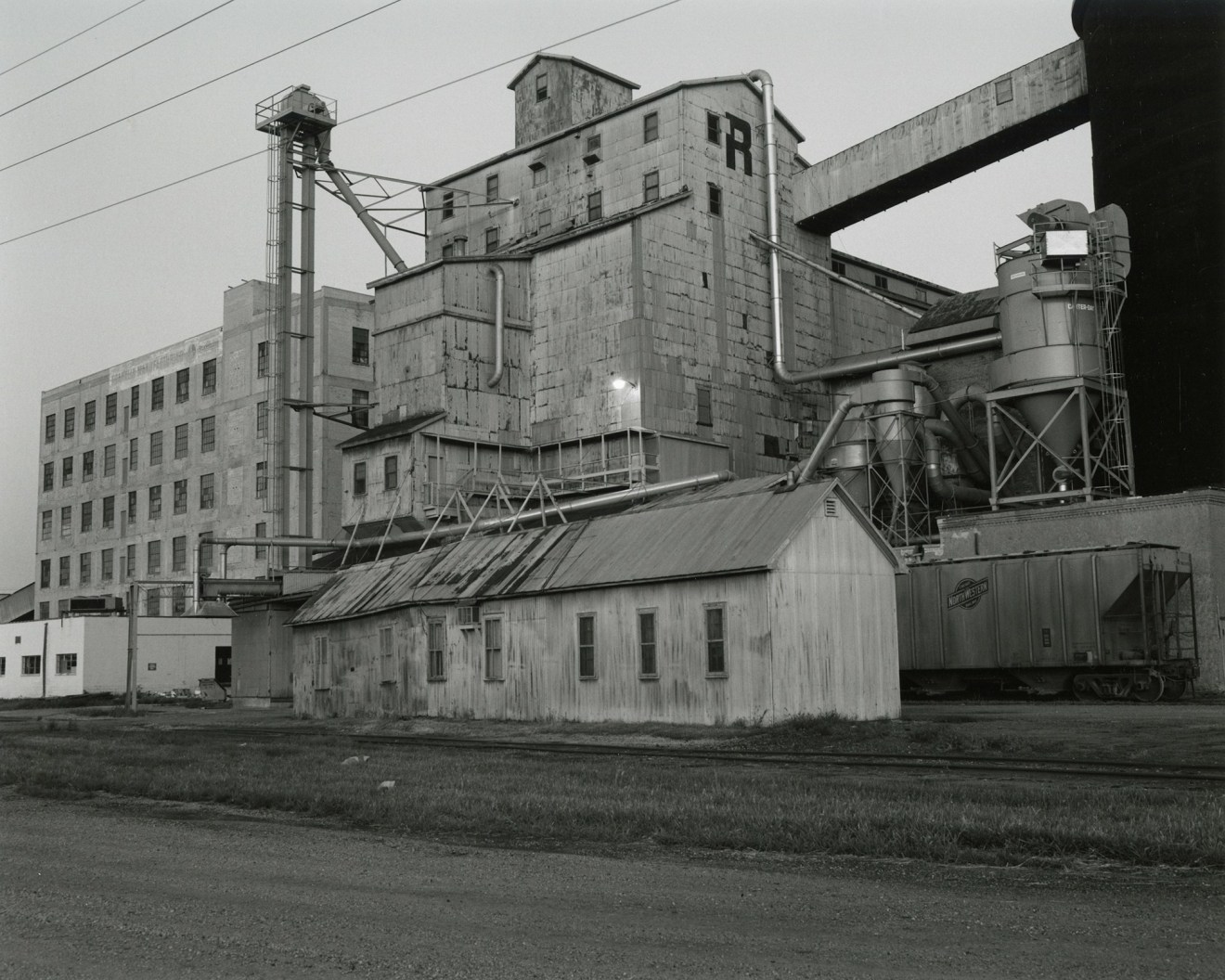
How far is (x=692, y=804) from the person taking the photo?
503 inches

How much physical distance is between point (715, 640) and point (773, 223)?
3628 centimetres

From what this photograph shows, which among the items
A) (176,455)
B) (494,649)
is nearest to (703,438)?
(494,649)

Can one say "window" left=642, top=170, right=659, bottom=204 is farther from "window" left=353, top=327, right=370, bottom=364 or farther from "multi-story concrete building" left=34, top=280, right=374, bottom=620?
"window" left=353, top=327, right=370, bottom=364

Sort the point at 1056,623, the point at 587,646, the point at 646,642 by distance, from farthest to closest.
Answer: the point at 1056,623
the point at 587,646
the point at 646,642

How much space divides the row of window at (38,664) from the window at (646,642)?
1681 inches

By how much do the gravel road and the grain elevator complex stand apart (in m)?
15.5

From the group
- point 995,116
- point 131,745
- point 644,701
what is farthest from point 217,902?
point 995,116

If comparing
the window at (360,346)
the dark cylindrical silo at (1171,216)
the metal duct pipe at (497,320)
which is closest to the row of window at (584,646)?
the metal duct pipe at (497,320)

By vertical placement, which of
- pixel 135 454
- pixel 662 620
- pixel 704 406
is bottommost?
pixel 662 620

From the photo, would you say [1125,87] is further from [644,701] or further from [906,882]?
[906,882]

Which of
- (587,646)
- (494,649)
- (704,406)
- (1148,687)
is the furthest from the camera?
(704,406)

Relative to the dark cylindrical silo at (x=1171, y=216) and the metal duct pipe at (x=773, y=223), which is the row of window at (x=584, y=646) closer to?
the dark cylindrical silo at (x=1171, y=216)

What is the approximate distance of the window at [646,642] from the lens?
2736 cm

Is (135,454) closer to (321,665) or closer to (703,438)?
(703,438)
